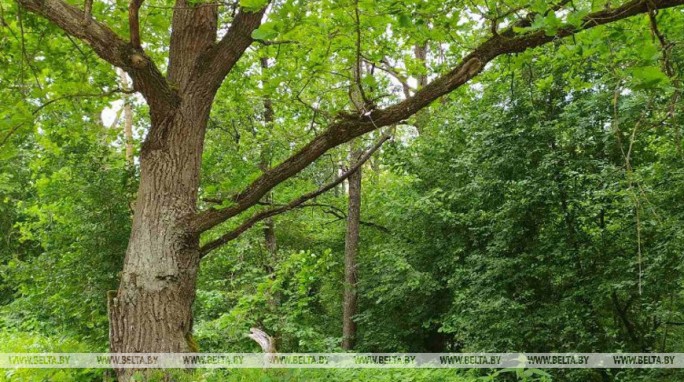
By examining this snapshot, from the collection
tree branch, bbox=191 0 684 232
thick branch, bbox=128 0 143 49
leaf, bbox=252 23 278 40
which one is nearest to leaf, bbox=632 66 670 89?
tree branch, bbox=191 0 684 232

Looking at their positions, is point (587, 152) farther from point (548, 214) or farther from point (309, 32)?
point (309, 32)

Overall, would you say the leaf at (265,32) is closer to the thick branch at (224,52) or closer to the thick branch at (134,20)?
the thick branch at (134,20)

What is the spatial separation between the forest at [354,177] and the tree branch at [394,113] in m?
0.01

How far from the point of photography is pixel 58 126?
14.6 ft

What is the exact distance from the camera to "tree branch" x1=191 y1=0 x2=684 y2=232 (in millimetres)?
2693

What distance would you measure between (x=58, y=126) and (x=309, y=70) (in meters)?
2.42

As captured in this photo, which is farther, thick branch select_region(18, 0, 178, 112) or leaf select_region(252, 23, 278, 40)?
thick branch select_region(18, 0, 178, 112)

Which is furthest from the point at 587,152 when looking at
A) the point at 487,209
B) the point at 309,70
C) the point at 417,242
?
the point at 309,70

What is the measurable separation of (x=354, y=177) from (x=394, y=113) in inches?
352

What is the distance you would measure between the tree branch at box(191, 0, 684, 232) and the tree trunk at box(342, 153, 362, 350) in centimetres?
871

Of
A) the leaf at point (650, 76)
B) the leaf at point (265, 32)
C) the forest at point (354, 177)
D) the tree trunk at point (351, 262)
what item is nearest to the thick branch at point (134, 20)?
the forest at point (354, 177)

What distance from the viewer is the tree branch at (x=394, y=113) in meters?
2.69

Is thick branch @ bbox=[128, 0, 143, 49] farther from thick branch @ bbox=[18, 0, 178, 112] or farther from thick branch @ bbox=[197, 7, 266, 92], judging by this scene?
thick branch @ bbox=[197, 7, 266, 92]

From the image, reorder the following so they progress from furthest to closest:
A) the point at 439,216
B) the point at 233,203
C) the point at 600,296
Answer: the point at 439,216
the point at 600,296
the point at 233,203
